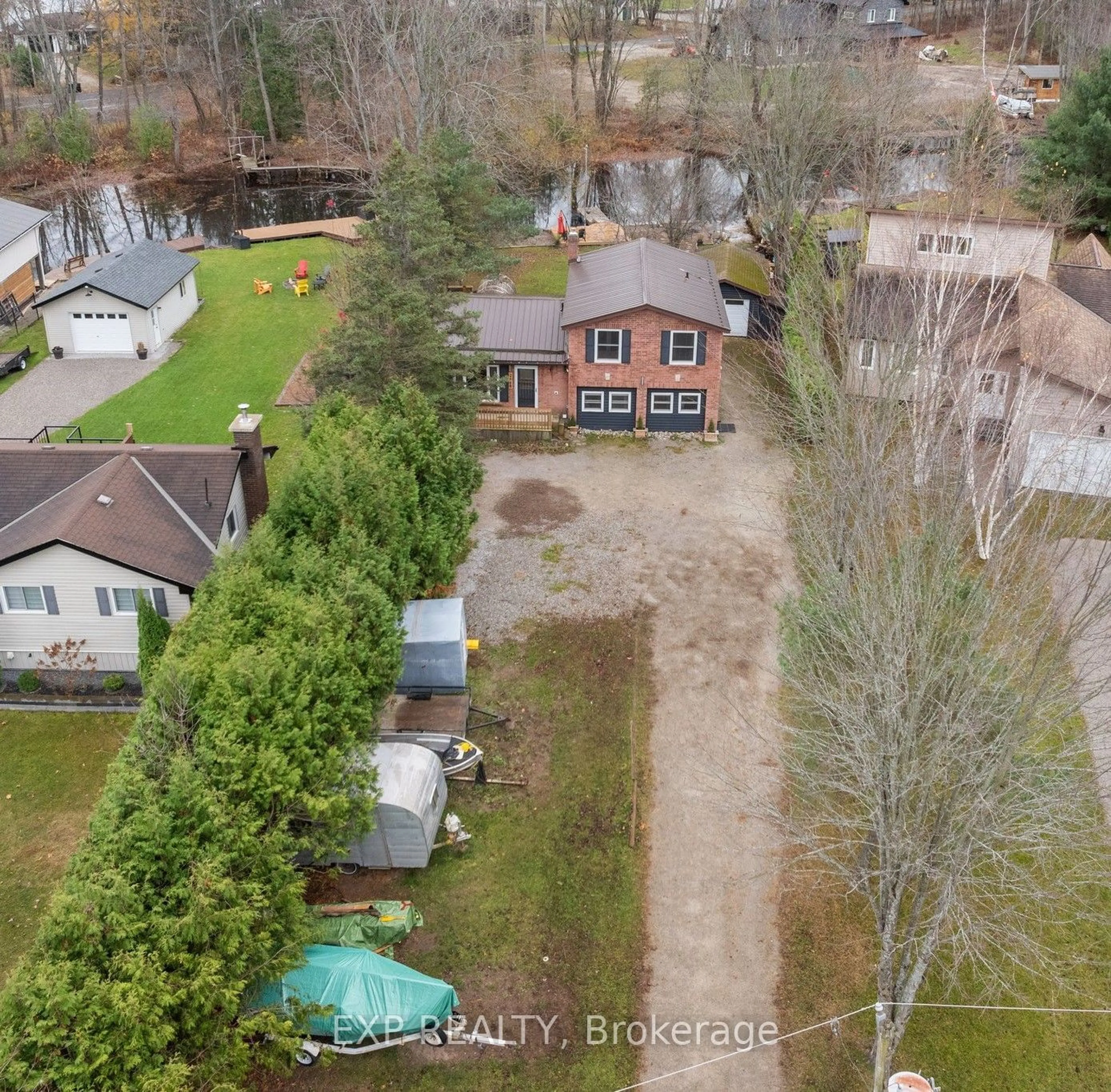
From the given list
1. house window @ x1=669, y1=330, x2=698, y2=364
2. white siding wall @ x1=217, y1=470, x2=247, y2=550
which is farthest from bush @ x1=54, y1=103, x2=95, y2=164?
white siding wall @ x1=217, y1=470, x2=247, y2=550

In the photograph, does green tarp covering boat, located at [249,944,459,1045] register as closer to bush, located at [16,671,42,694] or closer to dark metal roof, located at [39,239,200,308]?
bush, located at [16,671,42,694]

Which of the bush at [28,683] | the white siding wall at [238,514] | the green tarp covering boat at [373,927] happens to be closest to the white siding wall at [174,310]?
the white siding wall at [238,514]

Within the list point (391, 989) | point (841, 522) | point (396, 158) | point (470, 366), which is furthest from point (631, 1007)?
point (396, 158)

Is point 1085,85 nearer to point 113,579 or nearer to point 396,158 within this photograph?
point 396,158

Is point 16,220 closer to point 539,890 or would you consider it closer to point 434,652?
point 434,652

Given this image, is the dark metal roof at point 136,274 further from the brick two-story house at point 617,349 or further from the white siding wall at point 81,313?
the brick two-story house at point 617,349
